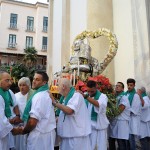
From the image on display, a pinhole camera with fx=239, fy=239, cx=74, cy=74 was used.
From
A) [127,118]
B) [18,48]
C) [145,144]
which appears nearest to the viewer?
[127,118]

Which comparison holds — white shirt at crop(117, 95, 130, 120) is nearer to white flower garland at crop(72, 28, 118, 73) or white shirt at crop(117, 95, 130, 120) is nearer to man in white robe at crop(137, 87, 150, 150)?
man in white robe at crop(137, 87, 150, 150)

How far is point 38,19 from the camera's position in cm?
3366

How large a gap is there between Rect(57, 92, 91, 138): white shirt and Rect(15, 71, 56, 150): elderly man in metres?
0.25

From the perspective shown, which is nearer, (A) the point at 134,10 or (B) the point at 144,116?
(B) the point at 144,116

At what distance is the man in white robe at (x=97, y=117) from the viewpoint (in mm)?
4125

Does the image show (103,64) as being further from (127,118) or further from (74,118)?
(74,118)

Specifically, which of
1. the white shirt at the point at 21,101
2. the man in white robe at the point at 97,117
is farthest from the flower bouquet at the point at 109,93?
the white shirt at the point at 21,101

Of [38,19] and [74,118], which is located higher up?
[38,19]

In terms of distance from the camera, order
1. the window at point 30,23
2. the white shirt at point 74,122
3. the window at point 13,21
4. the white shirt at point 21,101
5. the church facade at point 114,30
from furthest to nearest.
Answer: the window at point 30,23 → the window at point 13,21 → the church facade at point 114,30 → the white shirt at point 21,101 → the white shirt at point 74,122

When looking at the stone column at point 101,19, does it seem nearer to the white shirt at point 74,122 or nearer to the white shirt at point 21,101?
the white shirt at point 21,101

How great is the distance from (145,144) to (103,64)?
282cm

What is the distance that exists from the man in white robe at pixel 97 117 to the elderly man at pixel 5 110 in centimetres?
130

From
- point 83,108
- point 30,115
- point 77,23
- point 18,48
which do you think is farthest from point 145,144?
point 18,48

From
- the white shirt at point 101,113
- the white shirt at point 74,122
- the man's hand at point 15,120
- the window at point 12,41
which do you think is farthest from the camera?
the window at point 12,41
